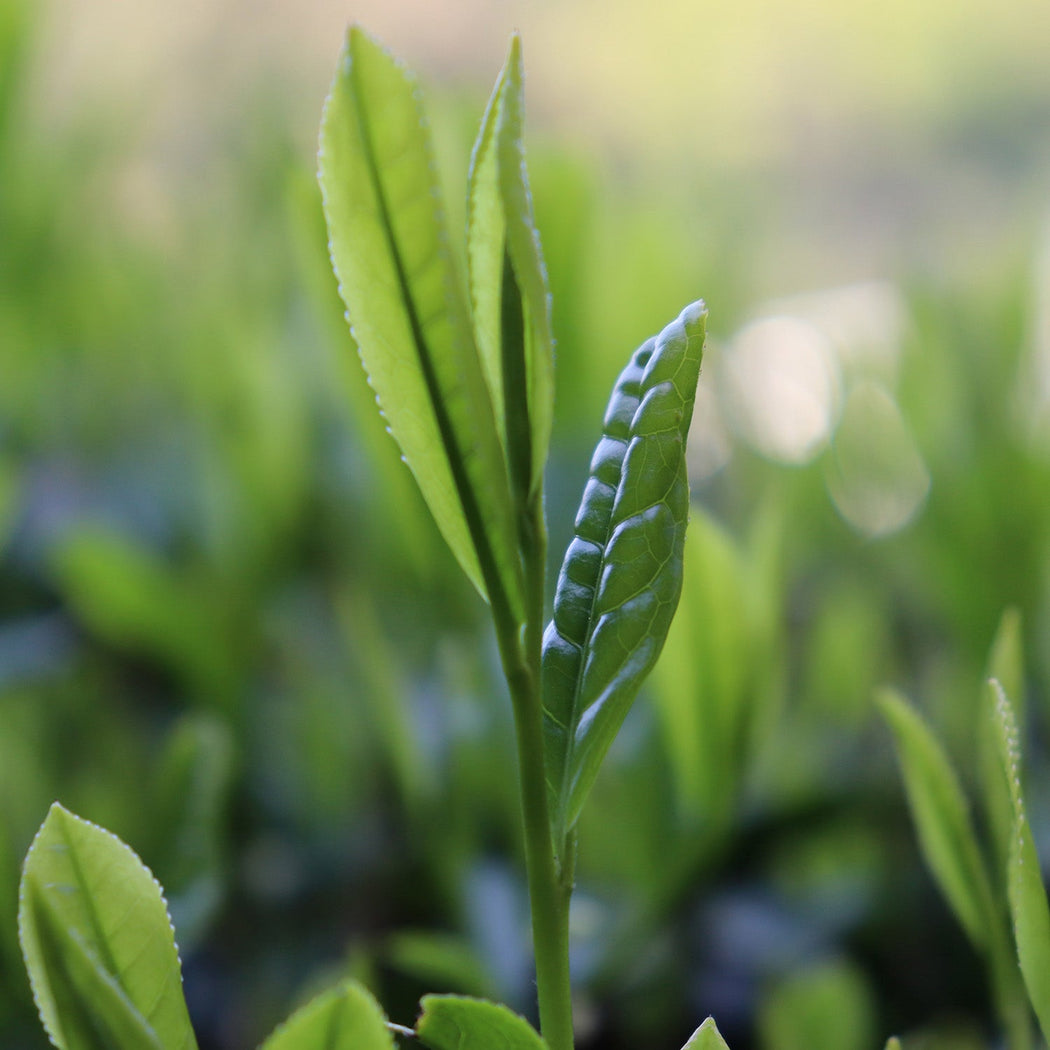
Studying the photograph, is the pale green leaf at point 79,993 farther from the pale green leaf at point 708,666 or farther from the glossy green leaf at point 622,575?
the pale green leaf at point 708,666

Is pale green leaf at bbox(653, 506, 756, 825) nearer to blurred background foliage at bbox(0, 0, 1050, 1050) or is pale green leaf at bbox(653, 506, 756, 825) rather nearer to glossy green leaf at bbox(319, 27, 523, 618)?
blurred background foliage at bbox(0, 0, 1050, 1050)

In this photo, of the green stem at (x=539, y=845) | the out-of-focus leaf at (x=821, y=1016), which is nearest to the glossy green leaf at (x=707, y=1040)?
the green stem at (x=539, y=845)

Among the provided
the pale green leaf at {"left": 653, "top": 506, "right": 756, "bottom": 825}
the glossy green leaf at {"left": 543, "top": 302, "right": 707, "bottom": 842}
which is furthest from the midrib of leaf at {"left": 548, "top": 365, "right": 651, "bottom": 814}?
the pale green leaf at {"left": 653, "top": 506, "right": 756, "bottom": 825}

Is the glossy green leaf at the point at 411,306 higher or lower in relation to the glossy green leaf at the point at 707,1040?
higher

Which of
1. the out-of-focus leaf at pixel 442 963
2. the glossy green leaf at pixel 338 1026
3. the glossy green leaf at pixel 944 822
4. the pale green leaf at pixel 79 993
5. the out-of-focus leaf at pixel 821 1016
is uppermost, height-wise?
the pale green leaf at pixel 79 993

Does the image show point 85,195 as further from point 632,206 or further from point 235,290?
point 632,206

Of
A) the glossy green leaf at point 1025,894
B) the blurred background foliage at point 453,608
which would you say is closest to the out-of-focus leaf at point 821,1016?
the blurred background foliage at point 453,608

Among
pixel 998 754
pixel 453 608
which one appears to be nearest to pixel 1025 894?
pixel 998 754

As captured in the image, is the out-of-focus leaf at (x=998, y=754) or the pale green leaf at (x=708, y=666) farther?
the pale green leaf at (x=708, y=666)
